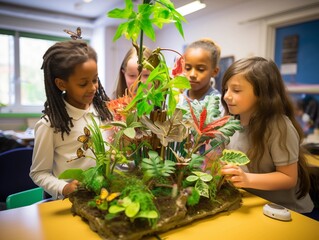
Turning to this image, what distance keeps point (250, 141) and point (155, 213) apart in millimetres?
646

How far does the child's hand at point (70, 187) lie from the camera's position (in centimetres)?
79

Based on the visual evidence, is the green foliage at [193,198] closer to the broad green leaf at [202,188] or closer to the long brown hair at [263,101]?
the broad green leaf at [202,188]

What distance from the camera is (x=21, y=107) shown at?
456 centimetres

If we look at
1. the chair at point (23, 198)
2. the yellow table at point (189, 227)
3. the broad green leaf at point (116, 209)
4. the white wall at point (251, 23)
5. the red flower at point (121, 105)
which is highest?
the white wall at point (251, 23)

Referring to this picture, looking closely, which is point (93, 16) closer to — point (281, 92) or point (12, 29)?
point (12, 29)

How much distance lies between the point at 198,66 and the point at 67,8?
331cm

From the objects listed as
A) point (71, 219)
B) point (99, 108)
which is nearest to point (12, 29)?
point (99, 108)

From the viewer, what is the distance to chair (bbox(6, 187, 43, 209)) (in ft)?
4.09

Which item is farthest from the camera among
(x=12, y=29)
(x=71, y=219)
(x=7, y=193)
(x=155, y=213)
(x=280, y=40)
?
(x=12, y=29)

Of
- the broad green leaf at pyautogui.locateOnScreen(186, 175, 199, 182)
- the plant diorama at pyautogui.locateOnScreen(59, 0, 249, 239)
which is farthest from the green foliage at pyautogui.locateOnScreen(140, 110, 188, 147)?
the broad green leaf at pyautogui.locateOnScreen(186, 175, 199, 182)

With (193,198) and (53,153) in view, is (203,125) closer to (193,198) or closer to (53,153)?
(193,198)

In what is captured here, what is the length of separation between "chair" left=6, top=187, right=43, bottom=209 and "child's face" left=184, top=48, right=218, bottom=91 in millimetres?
1073

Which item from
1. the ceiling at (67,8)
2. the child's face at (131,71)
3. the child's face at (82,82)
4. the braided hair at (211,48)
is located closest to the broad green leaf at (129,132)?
the child's face at (82,82)

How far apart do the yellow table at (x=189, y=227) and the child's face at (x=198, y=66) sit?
35.0 inches
